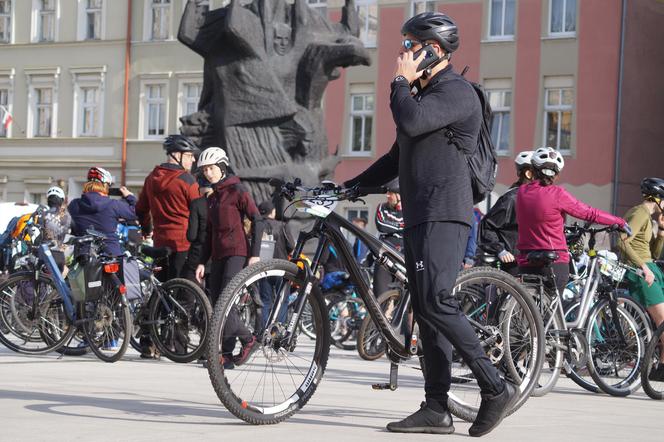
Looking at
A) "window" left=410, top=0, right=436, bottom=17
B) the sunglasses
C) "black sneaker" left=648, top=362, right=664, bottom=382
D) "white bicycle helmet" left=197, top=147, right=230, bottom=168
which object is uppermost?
"window" left=410, top=0, right=436, bottom=17

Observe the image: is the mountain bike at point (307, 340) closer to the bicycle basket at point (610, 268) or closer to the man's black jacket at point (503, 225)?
the bicycle basket at point (610, 268)

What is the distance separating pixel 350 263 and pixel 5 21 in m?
51.3

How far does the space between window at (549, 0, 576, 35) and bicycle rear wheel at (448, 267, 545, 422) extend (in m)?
36.0

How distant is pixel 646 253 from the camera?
41.4 ft

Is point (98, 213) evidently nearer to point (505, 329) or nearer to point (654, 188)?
point (654, 188)

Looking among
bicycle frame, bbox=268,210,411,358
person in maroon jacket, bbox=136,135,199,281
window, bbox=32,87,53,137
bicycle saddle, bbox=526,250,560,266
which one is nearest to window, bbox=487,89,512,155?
window, bbox=32,87,53,137

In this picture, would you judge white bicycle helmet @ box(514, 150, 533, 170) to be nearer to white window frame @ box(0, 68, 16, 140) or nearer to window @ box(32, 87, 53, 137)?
window @ box(32, 87, 53, 137)

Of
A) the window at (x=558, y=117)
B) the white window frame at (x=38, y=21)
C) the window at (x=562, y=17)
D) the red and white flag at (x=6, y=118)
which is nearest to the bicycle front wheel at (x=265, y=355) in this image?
the window at (x=558, y=117)

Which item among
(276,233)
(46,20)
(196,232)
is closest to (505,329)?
(196,232)

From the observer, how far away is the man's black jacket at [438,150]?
7.21m

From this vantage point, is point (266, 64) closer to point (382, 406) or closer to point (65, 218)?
point (65, 218)

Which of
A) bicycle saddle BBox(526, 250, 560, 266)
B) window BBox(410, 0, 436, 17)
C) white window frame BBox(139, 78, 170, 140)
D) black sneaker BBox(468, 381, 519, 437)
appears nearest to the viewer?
black sneaker BBox(468, 381, 519, 437)

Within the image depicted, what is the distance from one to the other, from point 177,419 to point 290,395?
1.91 ft

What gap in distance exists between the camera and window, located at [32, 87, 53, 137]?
55875mm
